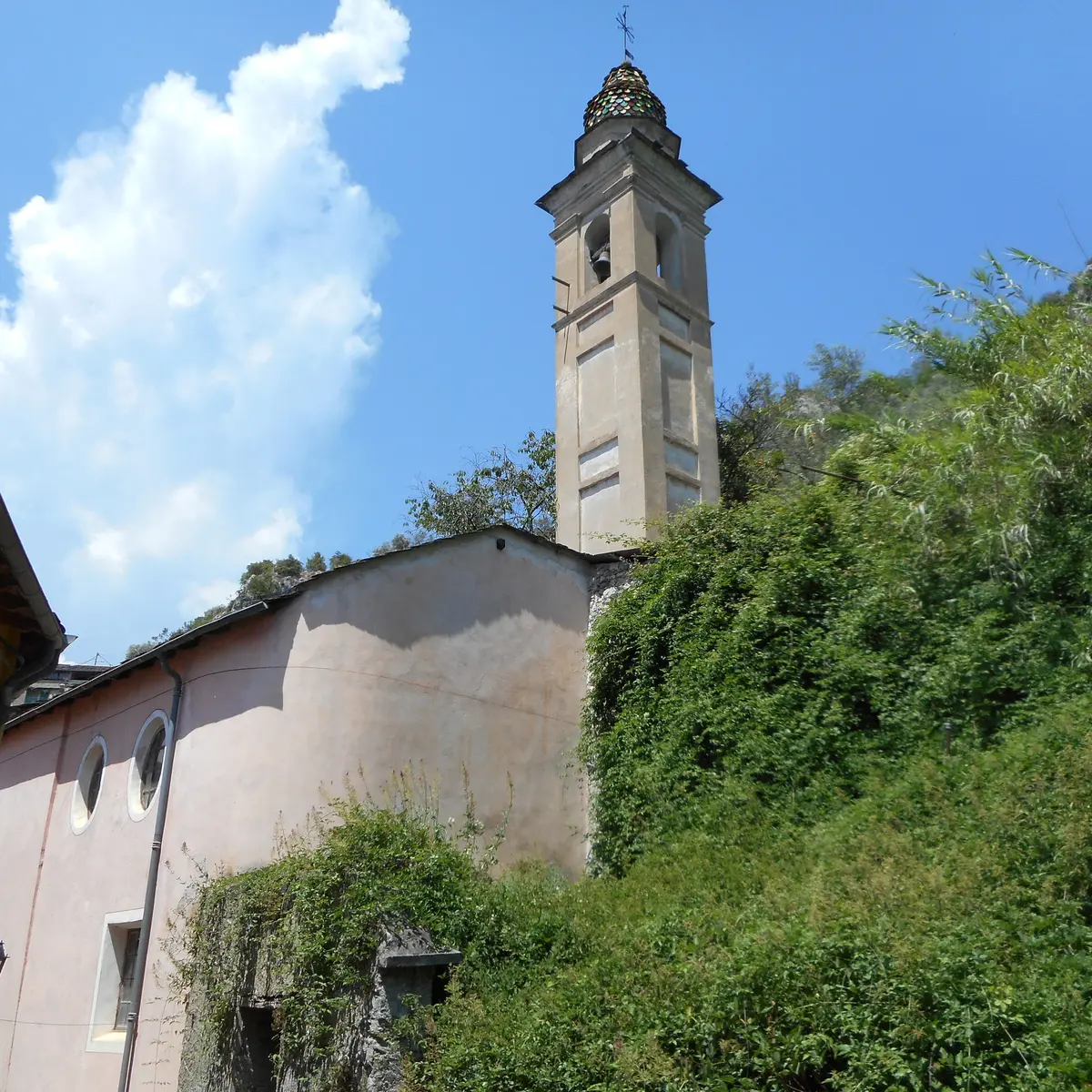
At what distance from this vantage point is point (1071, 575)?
8.70m

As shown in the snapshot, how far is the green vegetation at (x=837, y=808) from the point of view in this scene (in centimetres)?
542

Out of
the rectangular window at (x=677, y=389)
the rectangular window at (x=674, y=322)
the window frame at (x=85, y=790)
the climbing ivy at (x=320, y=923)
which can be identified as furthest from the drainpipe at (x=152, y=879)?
the rectangular window at (x=674, y=322)

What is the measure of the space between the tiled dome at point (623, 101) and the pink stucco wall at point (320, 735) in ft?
31.4

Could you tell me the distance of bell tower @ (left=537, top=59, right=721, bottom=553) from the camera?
15.4 meters

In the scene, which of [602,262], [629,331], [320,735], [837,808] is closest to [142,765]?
[320,735]

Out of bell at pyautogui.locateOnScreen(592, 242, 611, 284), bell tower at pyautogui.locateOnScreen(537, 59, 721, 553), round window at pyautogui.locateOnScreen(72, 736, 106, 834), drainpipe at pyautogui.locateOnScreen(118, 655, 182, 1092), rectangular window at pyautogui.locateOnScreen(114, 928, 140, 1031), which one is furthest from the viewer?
bell at pyautogui.locateOnScreen(592, 242, 611, 284)

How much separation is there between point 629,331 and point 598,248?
2.45m

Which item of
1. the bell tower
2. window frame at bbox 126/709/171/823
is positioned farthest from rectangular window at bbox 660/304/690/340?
window frame at bbox 126/709/171/823

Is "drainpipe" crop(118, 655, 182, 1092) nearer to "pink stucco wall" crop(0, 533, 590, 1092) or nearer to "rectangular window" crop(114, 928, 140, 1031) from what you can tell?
"pink stucco wall" crop(0, 533, 590, 1092)

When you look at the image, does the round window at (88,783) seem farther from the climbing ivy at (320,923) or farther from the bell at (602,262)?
the bell at (602,262)

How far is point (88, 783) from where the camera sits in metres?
14.2

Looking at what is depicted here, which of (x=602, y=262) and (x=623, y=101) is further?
(x=623, y=101)

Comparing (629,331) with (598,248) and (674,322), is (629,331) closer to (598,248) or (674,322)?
(674,322)

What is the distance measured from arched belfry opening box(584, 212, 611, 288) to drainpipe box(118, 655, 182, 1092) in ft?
30.5
